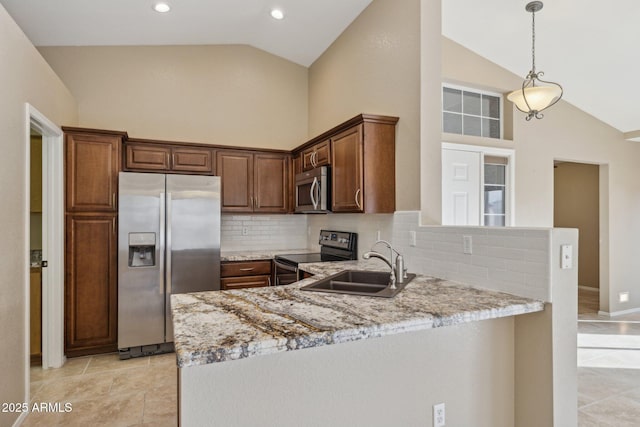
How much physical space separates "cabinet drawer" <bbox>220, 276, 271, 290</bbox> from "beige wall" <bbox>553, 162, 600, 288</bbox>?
5.95 m

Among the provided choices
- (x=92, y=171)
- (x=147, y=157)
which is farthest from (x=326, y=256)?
(x=92, y=171)

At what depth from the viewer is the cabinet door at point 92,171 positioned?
10.9 feet

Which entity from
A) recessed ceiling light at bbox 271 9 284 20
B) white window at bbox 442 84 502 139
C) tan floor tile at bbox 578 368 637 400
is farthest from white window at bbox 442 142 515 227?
recessed ceiling light at bbox 271 9 284 20

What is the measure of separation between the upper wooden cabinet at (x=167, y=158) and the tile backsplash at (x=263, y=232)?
722 millimetres

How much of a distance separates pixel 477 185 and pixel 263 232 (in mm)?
2592

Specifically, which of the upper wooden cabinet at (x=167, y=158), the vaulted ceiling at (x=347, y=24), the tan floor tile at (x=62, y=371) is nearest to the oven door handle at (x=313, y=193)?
the upper wooden cabinet at (x=167, y=158)

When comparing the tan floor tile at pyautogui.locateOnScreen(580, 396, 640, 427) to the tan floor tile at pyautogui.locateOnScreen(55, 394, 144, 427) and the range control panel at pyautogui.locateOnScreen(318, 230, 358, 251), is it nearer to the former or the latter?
the range control panel at pyautogui.locateOnScreen(318, 230, 358, 251)

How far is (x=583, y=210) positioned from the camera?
6.67 metres

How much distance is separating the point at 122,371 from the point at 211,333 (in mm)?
2442

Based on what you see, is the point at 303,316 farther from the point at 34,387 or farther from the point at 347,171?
the point at 34,387

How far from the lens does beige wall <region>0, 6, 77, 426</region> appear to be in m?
2.16

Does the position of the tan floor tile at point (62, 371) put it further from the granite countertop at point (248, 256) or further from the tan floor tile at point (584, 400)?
the tan floor tile at point (584, 400)

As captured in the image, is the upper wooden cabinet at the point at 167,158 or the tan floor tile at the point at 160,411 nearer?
the tan floor tile at the point at 160,411

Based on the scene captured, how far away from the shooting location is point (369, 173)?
2928 millimetres
